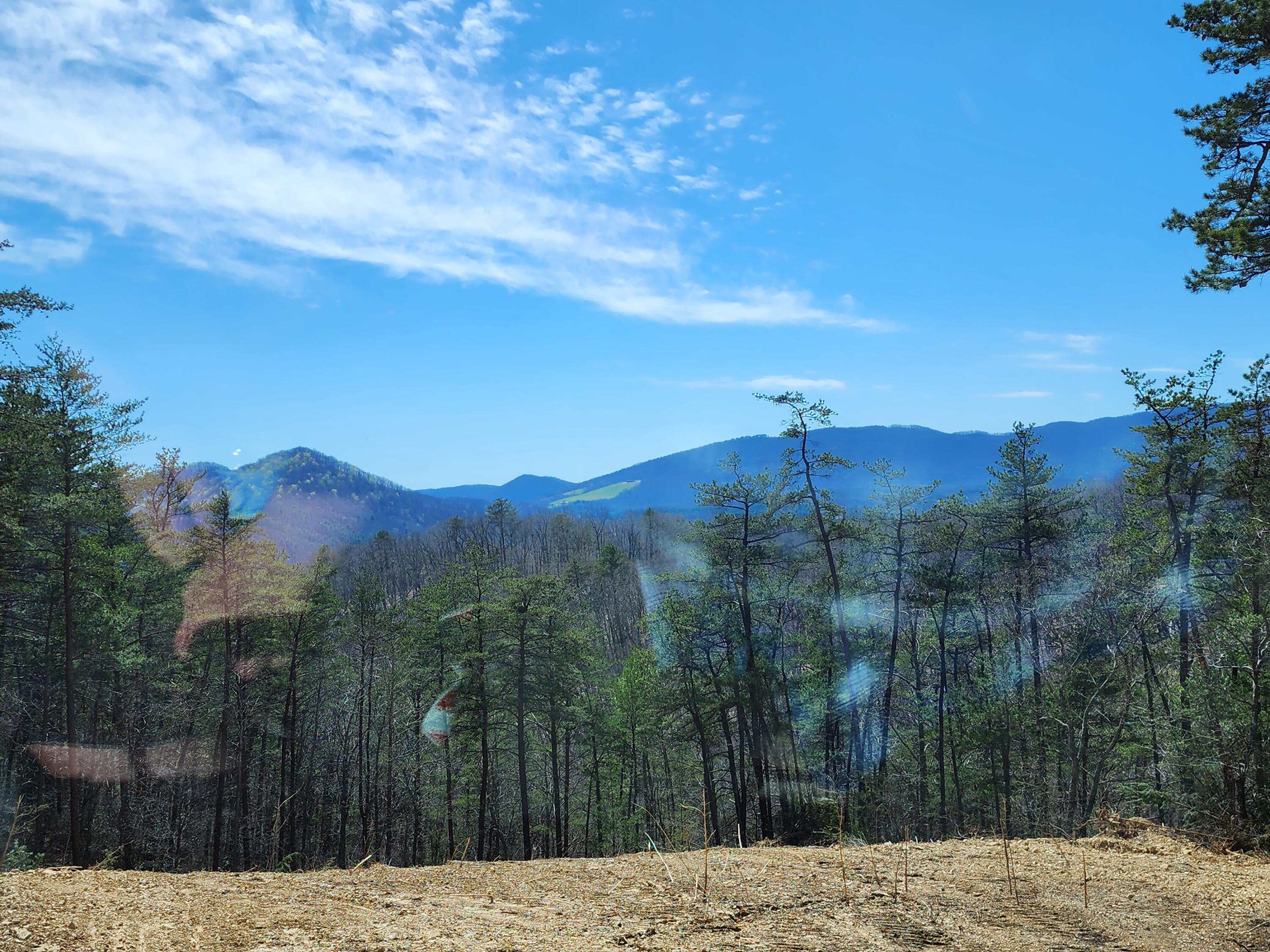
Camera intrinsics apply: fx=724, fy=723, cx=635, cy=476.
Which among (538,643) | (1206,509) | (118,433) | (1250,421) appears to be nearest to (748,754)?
(538,643)

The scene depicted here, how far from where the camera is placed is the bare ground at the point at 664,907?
5.36 meters

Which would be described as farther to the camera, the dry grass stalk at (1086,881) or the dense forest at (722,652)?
the dense forest at (722,652)

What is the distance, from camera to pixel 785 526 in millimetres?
22312

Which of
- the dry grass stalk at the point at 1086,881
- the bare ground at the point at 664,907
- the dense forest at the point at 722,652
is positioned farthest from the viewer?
the dense forest at the point at 722,652

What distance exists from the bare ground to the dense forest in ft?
23.3

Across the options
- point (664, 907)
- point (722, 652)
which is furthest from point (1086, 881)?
point (722, 652)

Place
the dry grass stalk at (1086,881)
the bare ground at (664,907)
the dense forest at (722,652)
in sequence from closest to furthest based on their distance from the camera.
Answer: the bare ground at (664,907) → the dry grass stalk at (1086,881) → the dense forest at (722,652)

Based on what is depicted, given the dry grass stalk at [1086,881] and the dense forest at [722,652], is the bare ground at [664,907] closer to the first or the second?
the dry grass stalk at [1086,881]

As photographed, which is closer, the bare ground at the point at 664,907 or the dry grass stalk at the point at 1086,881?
the bare ground at the point at 664,907

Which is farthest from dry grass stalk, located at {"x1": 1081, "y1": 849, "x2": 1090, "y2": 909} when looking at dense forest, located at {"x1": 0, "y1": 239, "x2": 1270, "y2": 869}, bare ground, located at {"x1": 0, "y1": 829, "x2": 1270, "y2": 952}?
dense forest, located at {"x1": 0, "y1": 239, "x2": 1270, "y2": 869}

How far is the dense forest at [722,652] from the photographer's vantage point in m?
17.3

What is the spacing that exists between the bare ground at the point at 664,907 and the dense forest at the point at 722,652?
23.3ft

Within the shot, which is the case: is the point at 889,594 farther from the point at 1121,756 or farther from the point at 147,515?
the point at 147,515

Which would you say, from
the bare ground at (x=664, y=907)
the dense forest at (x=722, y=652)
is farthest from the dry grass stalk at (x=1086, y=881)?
the dense forest at (x=722, y=652)
